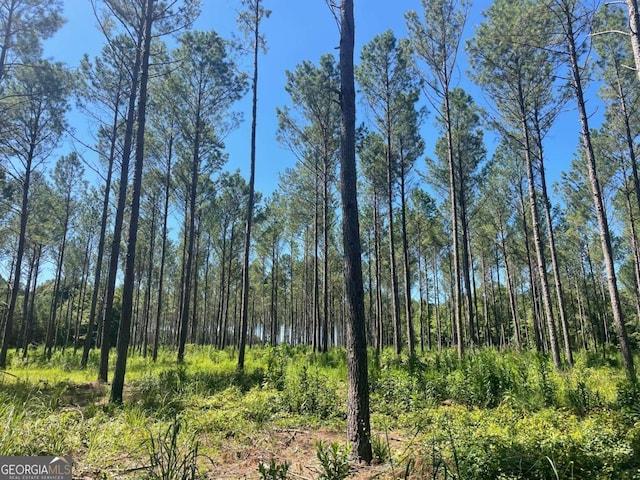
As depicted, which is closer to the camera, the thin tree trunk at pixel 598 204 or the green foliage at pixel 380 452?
the green foliage at pixel 380 452

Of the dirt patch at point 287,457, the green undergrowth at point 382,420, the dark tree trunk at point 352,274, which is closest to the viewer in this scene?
the green undergrowth at point 382,420

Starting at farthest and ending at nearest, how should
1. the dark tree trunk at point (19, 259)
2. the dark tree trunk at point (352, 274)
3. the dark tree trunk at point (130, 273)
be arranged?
the dark tree trunk at point (19, 259) < the dark tree trunk at point (130, 273) < the dark tree trunk at point (352, 274)

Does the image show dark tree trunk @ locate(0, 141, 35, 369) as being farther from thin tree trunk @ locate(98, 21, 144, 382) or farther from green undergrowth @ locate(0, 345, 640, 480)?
thin tree trunk @ locate(98, 21, 144, 382)

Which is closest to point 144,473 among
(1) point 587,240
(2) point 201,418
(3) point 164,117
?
(2) point 201,418

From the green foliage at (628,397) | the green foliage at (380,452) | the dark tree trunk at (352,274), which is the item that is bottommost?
the green foliage at (380,452)

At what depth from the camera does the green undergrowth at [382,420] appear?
3.43 m

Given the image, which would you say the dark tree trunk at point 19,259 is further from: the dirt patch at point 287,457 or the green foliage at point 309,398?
the dirt patch at point 287,457

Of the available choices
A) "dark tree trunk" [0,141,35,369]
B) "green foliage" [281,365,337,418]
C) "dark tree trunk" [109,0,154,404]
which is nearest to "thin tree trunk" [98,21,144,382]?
"dark tree trunk" [109,0,154,404]

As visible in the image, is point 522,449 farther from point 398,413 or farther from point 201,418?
point 201,418

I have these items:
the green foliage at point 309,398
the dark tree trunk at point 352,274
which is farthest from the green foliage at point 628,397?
the green foliage at point 309,398

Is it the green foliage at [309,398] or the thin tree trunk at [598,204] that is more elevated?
Result: the thin tree trunk at [598,204]

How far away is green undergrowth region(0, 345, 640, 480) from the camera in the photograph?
135 inches

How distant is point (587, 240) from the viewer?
84.9 feet

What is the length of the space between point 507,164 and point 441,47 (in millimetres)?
8086
